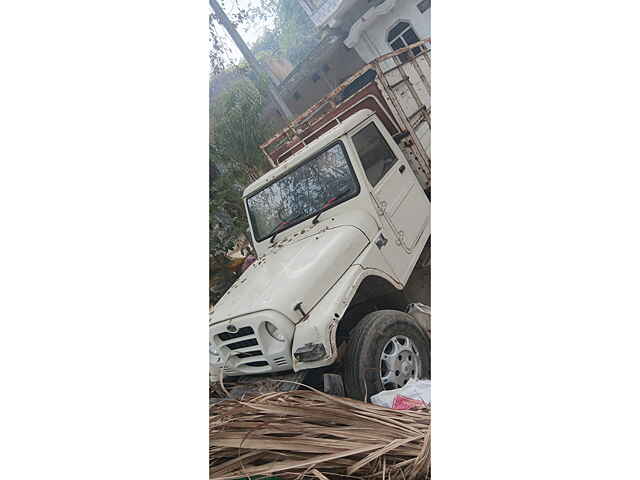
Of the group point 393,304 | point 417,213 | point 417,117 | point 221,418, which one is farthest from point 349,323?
point 417,117

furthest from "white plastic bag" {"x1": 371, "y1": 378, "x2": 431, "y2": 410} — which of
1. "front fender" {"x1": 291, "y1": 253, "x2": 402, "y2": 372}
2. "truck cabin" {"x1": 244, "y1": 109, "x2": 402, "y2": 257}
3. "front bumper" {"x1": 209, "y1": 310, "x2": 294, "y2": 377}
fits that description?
"truck cabin" {"x1": 244, "y1": 109, "x2": 402, "y2": 257}

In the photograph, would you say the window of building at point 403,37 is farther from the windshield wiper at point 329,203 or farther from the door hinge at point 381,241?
the door hinge at point 381,241

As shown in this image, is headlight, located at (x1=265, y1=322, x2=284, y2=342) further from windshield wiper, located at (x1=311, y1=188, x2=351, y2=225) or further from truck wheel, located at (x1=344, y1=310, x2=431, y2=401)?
windshield wiper, located at (x1=311, y1=188, x2=351, y2=225)

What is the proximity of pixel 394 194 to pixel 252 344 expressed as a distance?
0.75m

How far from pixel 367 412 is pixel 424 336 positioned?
333 millimetres

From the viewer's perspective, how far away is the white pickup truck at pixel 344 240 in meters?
1.85

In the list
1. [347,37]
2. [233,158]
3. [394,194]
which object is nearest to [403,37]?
[347,37]

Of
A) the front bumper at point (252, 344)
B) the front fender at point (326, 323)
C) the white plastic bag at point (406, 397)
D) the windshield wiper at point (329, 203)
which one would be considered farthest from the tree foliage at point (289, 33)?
the white plastic bag at point (406, 397)

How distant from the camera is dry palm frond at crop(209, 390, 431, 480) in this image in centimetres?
184

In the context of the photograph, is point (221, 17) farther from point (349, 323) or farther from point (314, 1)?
point (349, 323)

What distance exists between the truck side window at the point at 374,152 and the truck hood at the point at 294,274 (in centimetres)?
23

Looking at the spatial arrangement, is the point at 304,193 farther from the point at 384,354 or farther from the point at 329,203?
the point at 384,354

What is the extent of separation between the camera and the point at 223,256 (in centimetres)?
206

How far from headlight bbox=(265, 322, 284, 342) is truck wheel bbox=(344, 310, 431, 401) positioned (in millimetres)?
239
